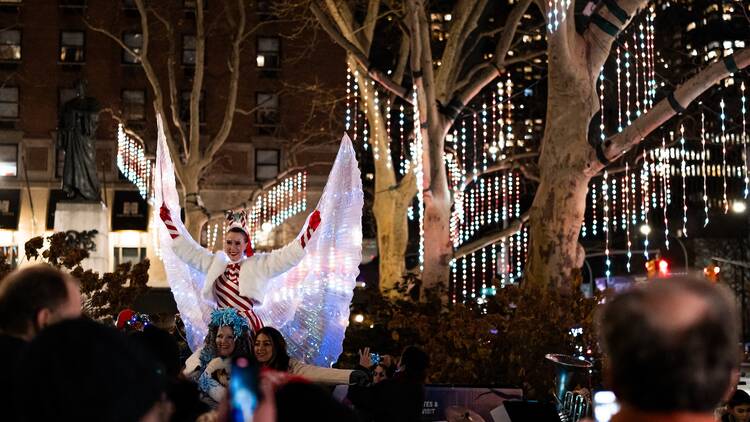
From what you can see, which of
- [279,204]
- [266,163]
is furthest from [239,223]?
[266,163]

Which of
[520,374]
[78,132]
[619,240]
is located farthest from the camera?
[619,240]

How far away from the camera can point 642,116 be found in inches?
566

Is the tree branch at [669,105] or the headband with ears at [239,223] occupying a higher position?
the tree branch at [669,105]

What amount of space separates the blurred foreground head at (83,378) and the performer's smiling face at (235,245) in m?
7.49

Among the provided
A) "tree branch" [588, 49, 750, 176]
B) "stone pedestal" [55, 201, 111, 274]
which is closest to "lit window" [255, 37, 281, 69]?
"stone pedestal" [55, 201, 111, 274]

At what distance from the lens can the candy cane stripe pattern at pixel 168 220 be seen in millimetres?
10844

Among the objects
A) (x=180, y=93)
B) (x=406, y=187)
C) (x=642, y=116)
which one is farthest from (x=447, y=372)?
(x=180, y=93)

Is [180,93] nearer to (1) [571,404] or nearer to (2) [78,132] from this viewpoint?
(2) [78,132]

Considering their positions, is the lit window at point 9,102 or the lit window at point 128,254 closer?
the lit window at point 9,102

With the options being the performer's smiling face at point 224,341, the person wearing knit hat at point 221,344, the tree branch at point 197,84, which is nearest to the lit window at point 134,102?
the tree branch at point 197,84

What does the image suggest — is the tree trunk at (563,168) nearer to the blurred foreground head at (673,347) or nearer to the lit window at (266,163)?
the blurred foreground head at (673,347)

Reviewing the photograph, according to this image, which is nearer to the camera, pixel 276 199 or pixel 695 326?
pixel 695 326

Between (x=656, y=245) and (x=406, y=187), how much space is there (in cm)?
4160

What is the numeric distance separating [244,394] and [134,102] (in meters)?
46.4
